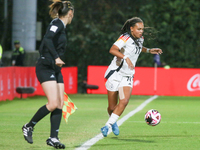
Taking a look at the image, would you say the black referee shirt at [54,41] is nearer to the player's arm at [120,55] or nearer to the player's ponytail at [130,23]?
the player's arm at [120,55]

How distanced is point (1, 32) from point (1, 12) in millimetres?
1201

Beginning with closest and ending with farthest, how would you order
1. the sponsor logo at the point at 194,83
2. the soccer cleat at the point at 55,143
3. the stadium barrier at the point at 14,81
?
the soccer cleat at the point at 55,143 → the stadium barrier at the point at 14,81 → the sponsor logo at the point at 194,83

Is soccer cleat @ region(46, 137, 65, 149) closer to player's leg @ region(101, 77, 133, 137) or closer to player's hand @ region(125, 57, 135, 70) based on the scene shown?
player's leg @ region(101, 77, 133, 137)

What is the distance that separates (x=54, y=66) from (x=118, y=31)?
26.1m

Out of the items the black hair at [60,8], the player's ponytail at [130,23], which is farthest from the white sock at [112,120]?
the black hair at [60,8]

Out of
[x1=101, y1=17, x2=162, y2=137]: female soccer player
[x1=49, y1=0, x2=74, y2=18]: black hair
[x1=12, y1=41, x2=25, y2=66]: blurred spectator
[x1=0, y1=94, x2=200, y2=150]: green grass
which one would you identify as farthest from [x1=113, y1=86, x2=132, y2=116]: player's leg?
[x1=12, y1=41, x2=25, y2=66]: blurred spectator

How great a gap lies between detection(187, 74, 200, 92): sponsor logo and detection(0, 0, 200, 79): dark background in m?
10.7

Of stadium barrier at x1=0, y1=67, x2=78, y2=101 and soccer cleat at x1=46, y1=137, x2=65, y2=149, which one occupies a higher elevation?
soccer cleat at x1=46, y1=137, x2=65, y2=149

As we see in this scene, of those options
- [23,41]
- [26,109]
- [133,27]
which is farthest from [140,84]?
[133,27]

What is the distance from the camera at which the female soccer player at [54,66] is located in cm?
674

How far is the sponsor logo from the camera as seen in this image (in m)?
21.7

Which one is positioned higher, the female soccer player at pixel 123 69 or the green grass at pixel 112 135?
the female soccer player at pixel 123 69

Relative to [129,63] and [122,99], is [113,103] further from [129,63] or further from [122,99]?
[129,63]

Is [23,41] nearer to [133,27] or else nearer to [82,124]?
[82,124]
